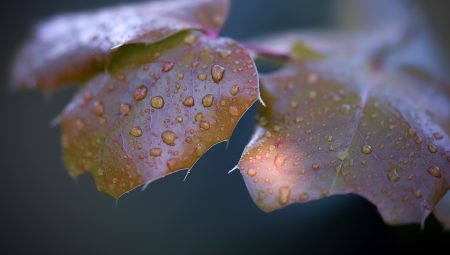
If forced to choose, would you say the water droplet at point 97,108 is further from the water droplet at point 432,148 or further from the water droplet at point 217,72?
the water droplet at point 432,148

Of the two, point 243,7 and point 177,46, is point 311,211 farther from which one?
point 177,46

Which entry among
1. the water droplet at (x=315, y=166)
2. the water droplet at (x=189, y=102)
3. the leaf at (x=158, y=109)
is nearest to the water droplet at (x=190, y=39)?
the leaf at (x=158, y=109)

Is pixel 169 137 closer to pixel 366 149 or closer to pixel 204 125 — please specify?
pixel 204 125

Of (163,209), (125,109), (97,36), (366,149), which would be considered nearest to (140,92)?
(125,109)

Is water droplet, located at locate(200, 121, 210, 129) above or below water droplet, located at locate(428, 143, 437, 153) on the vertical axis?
above

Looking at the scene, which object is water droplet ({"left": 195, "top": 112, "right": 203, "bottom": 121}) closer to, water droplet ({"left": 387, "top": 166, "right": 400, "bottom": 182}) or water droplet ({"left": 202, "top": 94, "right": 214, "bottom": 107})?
water droplet ({"left": 202, "top": 94, "right": 214, "bottom": 107})

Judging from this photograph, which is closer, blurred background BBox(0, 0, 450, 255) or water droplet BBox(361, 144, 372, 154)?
water droplet BBox(361, 144, 372, 154)

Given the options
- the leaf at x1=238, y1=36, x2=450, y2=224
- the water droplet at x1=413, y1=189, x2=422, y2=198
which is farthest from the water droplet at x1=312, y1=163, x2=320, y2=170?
the water droplet at x1=413, y1=189, x2=422, y2=198

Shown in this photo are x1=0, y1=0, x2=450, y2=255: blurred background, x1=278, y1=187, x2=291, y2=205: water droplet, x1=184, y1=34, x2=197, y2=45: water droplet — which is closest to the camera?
x1=278, y1=187, x2=291, y2=205: water droplet
